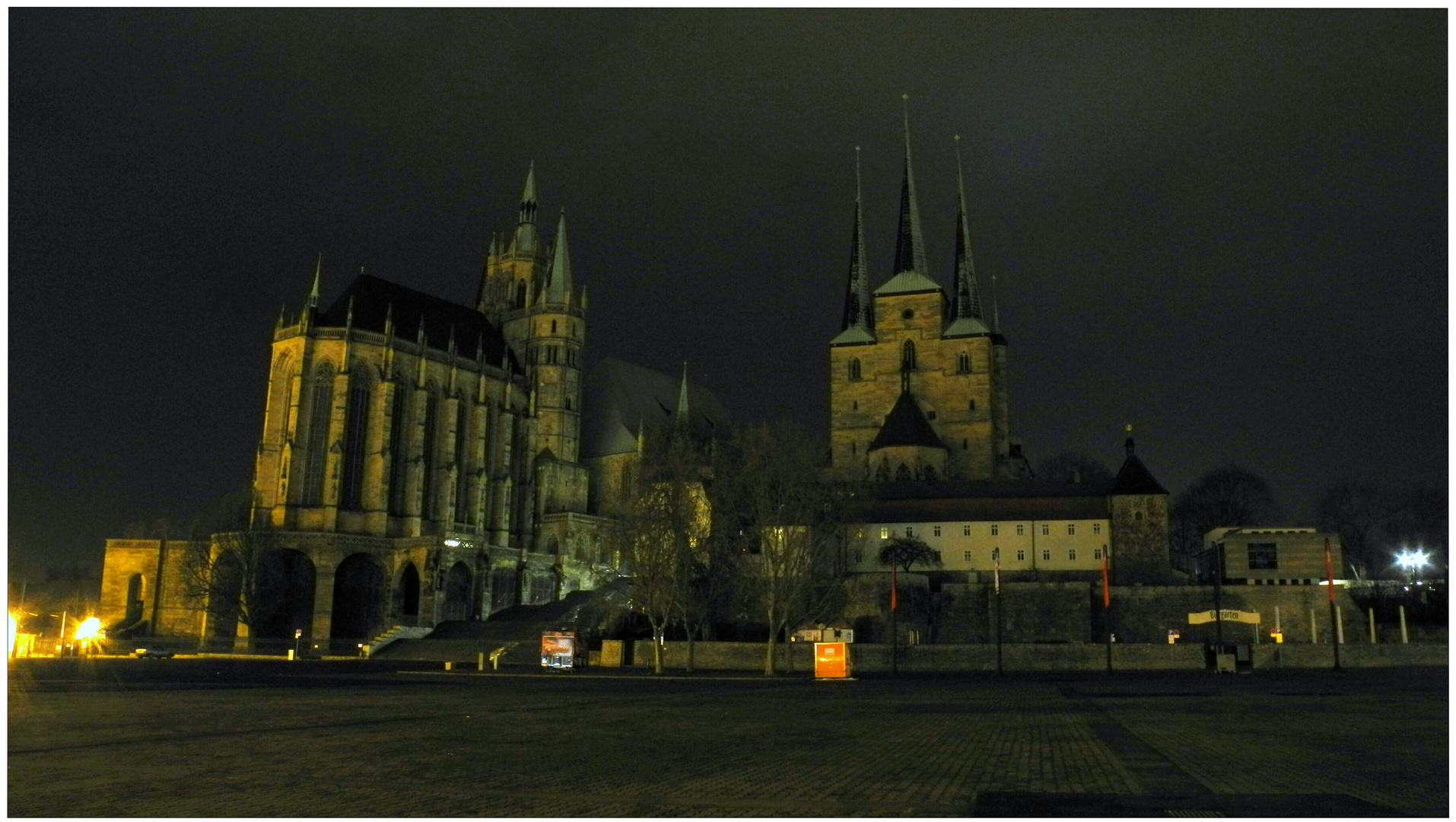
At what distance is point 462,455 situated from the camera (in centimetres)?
8662

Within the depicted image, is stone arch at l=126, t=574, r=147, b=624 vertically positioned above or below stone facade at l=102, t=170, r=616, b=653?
below

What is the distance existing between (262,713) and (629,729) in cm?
713

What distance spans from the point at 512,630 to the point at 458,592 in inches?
431

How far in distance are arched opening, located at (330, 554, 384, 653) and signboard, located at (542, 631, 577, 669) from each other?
30585 millimetres

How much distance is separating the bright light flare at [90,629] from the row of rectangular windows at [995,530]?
44.0 meters

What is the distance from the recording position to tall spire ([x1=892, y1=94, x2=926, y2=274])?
106 metres

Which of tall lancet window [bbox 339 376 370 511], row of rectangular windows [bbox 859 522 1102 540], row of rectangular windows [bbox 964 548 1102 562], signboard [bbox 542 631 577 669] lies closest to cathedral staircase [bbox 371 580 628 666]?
signboard [bbox 542 631 577 669]

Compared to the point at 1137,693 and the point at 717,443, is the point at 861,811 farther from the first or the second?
the point at 717,443

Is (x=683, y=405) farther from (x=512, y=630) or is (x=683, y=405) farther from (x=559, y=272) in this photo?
(x=512, y=630)

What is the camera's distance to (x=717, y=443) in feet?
223

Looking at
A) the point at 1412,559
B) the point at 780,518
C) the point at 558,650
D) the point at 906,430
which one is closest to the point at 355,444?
the point at 558,650

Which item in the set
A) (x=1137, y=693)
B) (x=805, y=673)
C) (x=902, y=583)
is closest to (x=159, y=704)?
(x=1137, y=693)

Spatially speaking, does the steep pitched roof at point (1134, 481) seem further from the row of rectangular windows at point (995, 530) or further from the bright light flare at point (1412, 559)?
the bright light flare at point (1412, 559)

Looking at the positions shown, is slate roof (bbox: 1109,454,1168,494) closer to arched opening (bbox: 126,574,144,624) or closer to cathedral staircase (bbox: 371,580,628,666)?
cathedral staircase (bbox: 371,580,628,666)
